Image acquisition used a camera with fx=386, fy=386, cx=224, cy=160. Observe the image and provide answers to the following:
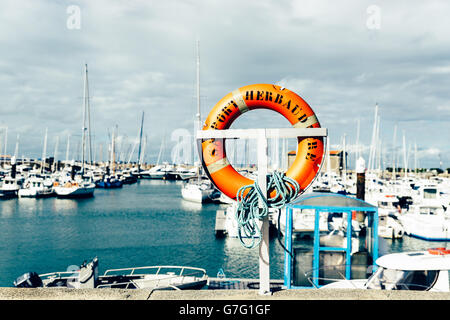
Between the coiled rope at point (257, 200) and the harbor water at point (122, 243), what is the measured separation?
509 cm

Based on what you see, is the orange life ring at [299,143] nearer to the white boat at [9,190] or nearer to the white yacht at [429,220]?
the white yacht at [429,220]

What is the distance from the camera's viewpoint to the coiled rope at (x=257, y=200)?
4.20 meters

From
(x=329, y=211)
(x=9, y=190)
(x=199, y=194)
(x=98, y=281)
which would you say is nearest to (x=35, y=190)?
(x=9, y=190)

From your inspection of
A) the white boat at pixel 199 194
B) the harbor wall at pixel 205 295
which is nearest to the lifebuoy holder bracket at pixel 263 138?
the harbor wall at pixel 205 295

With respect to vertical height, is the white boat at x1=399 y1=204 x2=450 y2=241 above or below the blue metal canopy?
below

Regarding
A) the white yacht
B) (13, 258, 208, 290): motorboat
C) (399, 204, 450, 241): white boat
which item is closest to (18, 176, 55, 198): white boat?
(13, 258, 208, 290): motorboat

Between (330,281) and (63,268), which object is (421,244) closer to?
(330,281)

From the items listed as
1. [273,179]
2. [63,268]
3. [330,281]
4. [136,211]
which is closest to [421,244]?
[330,281]

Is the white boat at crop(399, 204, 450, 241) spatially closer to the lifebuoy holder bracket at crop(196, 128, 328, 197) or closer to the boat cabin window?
the boat cabin window

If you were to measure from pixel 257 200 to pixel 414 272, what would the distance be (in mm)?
3262

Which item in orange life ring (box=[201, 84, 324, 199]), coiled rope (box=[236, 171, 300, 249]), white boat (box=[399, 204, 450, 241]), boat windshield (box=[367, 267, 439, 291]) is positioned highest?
orange life ring (box=[201, 84, 324, 199])

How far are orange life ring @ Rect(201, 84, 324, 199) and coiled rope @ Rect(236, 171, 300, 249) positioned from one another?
254 mm

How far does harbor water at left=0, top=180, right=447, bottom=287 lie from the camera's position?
54.4ft
